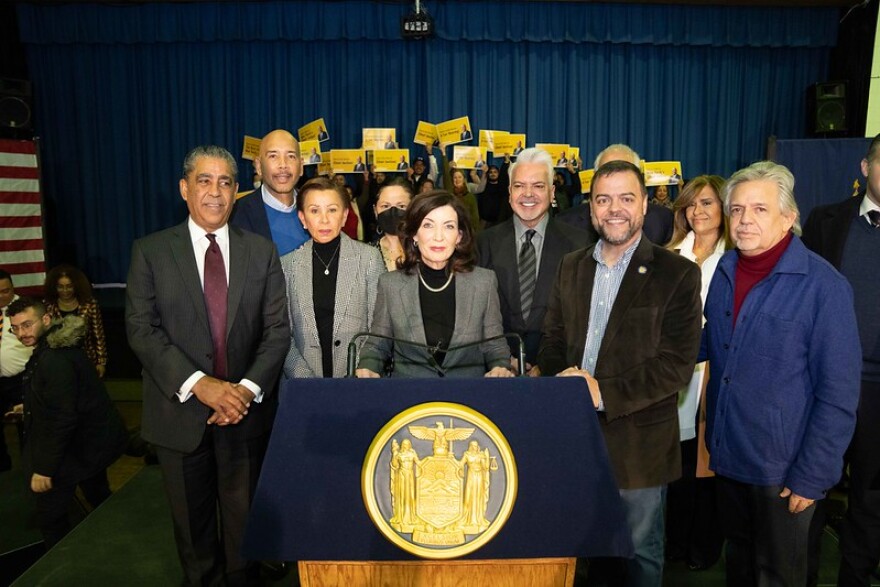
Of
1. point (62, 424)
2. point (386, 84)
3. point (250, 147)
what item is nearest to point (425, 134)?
point (386, 84)

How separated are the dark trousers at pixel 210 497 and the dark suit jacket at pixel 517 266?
110 centimetres

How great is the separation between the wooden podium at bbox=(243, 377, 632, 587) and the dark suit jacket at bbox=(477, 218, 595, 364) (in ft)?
4.11

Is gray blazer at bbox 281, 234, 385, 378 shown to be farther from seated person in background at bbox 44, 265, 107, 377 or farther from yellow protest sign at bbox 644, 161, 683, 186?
yellow protest sign at bbox 644, 161, 683, 186

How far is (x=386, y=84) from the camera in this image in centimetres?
828

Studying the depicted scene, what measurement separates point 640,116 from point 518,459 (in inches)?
318

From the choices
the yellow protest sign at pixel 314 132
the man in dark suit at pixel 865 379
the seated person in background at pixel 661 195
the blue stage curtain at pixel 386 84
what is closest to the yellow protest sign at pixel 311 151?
the yellow protest sign at pixel 314 132

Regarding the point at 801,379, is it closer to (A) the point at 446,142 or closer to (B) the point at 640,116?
(A) the point at 446,142

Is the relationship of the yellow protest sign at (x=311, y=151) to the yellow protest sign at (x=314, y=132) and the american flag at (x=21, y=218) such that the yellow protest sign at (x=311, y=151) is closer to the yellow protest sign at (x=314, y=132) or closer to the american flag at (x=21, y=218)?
the yellow protest sign at (x=314, y=132)

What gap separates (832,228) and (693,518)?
136cm

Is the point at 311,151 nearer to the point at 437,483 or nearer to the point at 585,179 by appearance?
the point at 585,179

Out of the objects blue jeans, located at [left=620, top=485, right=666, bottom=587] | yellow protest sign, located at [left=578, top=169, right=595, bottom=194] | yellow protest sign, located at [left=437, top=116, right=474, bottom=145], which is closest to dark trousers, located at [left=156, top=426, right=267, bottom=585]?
blue jeans, located at [left=620, top=485, right=666, bottom=587]

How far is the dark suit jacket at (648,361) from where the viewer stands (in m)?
1.82

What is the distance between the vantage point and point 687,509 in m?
2.85

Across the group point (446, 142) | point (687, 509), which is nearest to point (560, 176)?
point (446, 142)
